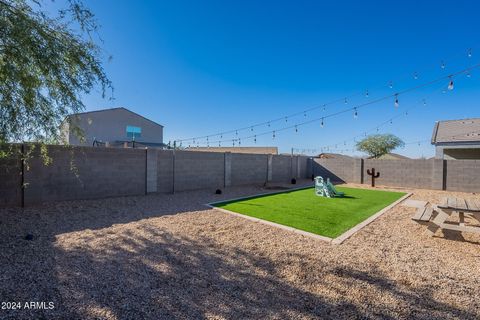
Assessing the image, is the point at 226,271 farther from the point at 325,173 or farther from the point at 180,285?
the point at 325,173

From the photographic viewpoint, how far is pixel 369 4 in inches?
324

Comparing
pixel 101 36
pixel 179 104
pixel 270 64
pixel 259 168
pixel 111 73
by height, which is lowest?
pixel 259 168

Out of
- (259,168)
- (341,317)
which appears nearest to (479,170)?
(259,168)

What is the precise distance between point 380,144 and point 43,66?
108ft

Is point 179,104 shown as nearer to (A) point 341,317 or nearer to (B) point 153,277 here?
(B) point 153,277

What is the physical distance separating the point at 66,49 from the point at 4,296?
325 cm

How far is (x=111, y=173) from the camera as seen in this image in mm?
7785

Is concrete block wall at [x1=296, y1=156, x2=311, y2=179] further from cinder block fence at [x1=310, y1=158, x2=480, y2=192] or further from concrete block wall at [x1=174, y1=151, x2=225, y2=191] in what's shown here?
concrete block wall at [x1=174, y1=151, x2=225, y2=191]

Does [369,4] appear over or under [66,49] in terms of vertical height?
over

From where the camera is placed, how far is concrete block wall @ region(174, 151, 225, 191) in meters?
9.68

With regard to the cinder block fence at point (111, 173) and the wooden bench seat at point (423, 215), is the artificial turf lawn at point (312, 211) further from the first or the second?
the cinder block fence at point (111, 173)

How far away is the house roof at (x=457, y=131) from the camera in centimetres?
1581

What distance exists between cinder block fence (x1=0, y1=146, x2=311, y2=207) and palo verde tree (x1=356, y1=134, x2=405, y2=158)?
23.2 meters

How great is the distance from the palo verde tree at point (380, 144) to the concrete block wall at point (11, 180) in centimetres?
3208
